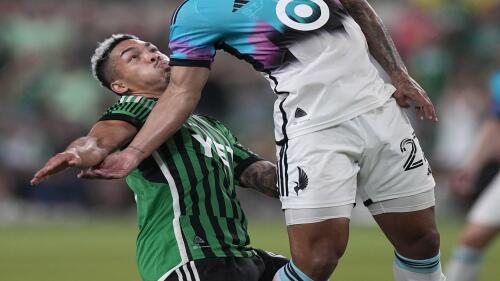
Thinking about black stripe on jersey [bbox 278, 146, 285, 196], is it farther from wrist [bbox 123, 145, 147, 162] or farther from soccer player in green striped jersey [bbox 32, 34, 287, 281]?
wrist [bbox 123, 145, 147, 162]

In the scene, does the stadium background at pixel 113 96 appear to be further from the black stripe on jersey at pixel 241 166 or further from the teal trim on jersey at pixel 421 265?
the black stripe on jersey at pixel 241 166

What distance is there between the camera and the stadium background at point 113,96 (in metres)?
15.5

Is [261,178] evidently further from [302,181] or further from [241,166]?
[302,181]

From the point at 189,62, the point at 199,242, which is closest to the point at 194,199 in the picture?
the point at 199,242

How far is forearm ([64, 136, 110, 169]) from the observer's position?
16.3 ft

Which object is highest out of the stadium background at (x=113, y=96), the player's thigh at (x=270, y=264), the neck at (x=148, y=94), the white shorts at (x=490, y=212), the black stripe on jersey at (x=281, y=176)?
the neck at (x=148, y=94)

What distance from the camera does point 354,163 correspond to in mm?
5574

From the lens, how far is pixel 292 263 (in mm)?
5465

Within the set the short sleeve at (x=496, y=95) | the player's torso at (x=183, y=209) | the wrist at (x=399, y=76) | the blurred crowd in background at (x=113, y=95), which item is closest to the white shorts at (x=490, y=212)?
the short sleeve at (x=496, y=95)

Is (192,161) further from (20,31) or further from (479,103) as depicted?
(20,31)

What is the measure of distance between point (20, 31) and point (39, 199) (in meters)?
2.61

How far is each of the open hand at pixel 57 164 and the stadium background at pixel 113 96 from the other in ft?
31.2

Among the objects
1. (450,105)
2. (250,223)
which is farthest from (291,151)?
(450,105)

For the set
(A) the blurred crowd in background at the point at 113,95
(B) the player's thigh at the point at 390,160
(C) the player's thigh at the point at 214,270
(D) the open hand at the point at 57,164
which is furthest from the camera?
(A) the blurred crowd in background at the point at 113,95
